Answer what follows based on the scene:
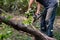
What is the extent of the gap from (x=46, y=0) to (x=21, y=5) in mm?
3345

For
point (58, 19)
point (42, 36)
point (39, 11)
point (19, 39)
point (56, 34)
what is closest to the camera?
point (42, 36)

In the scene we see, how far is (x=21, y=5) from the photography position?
850cm

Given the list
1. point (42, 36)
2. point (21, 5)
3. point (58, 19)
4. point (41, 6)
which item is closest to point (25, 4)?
point (21, 5)

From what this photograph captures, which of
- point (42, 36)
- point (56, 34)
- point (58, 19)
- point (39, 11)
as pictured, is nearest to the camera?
point (42, 36)

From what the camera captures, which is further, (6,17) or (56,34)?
(56,34)

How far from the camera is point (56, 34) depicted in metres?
6.35

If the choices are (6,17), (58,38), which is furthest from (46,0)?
(6,17)

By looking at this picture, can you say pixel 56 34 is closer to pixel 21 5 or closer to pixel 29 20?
pixel 21 5

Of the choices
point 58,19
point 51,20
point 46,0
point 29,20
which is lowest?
point 58,19

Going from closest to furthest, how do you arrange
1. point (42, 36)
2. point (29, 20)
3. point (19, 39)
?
point (29, 20), point (42, 36), point (19, 39)

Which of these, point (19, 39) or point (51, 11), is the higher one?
point (51, 11)

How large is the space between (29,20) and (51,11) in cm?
264

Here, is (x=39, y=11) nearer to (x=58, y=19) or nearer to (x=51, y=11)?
(x=51, y=11)

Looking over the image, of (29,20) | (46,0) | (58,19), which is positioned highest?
(29,20)
